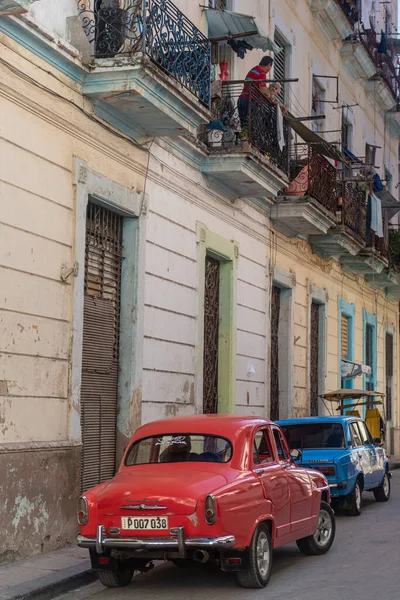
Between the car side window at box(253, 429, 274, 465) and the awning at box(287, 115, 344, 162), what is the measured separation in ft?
27.3

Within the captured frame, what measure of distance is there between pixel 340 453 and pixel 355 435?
0.96 meters

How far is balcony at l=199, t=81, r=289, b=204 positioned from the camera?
14.5 meters

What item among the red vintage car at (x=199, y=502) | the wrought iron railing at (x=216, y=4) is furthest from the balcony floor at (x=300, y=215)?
the red vintage car at (x=199, y=502)

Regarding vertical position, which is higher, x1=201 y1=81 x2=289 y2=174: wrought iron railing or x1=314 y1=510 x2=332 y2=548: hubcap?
x1=201 y1=81 x2=289 y2=174: wrought iron railing

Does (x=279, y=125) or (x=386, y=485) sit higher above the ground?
(x=279, y=125)

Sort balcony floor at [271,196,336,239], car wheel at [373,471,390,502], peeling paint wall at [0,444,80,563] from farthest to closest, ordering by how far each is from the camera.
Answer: balcony floor at [271,196,336,239]
car wheel at [373,471,390,502]
peeling paint wall at [0,444,80,563]

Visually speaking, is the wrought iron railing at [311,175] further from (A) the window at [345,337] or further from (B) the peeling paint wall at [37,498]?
(B) the peeling paint wall at [37,498]

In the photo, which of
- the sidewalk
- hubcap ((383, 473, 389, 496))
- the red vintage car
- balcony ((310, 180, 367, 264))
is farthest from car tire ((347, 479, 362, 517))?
balcony ((310, 180, 367, 264))

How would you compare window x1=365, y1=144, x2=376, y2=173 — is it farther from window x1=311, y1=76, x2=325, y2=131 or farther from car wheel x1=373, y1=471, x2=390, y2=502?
car wheel x1=373, y1=471, x2=390, y2=502

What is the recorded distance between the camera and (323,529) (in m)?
10.3

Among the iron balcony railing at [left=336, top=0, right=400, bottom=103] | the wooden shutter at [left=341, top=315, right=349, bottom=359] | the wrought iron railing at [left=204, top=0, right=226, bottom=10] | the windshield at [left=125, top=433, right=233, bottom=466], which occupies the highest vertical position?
the iron balcony railing at [left=336, top=0, right=400, bottom=103]

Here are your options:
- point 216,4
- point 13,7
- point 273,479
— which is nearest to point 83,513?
point 273,479

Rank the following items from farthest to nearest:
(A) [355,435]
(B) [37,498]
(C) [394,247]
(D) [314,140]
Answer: (C) [394,247] < (D) [314,140] < (A) [355,435] < (B) [37,498]

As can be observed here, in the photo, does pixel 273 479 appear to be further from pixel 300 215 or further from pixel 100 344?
pixel 300 215
